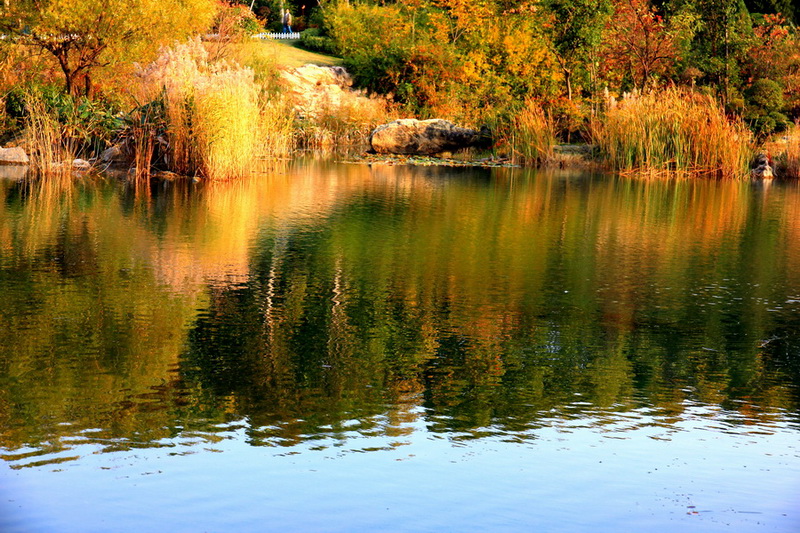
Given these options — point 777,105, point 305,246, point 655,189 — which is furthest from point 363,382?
point 777,105

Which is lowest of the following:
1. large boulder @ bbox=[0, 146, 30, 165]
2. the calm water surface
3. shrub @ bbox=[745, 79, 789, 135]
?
the calm water surface

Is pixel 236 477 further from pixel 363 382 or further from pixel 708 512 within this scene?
pixel 708 512

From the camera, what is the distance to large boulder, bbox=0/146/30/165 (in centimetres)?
2158

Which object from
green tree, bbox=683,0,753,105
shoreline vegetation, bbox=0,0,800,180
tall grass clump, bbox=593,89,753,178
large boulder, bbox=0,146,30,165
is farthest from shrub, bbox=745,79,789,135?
large boulder, bbox=0,146,30,165

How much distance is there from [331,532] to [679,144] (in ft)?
70.1

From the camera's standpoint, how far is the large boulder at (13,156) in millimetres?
21578

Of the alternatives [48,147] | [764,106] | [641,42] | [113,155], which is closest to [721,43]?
[641,42]

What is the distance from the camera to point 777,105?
93.2ft

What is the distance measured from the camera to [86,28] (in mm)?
23062

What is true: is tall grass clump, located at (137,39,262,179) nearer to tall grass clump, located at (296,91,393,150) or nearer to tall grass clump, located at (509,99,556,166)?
tall grass clump, located at (509,99,556,166)

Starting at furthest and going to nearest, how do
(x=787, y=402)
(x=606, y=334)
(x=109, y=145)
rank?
(x=109, y=145)
(x=606, y=334)
(x=787, y=402)

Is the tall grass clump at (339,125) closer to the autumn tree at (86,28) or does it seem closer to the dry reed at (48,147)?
the autumn tree at (86,28)

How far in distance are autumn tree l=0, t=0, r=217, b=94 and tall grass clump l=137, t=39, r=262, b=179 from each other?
188 inches

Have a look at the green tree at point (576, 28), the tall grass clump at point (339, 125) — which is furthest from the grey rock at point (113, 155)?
the green tree at point (576, 28)
